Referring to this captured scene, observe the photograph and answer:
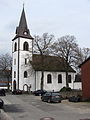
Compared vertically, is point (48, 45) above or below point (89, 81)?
above

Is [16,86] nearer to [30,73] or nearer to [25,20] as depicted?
[30,73]

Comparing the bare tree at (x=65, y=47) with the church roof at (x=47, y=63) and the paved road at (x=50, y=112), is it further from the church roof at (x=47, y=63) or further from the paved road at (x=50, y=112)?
the paved road at (x=50, y=112)

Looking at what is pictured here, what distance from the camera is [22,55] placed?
200 ft

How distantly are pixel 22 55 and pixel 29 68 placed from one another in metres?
4.32

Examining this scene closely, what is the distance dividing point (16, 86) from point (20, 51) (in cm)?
989

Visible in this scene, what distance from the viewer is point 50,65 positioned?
190 ft

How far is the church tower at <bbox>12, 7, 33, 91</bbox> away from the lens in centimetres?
5947

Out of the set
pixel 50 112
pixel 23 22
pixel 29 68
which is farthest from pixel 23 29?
pixel 50 112

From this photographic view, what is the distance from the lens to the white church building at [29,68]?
58.4 meters

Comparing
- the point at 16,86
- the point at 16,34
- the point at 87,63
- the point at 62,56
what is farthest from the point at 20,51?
the point at 87,63

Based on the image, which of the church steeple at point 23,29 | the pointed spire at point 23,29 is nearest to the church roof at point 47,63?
the church steeple at point 23,29

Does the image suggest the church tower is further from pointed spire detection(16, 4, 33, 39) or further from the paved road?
the paved road

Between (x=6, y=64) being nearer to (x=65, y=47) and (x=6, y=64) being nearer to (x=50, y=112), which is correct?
(x=65, y=47)

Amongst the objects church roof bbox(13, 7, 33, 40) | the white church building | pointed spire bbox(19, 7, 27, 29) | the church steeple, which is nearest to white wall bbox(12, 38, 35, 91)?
the white church building
